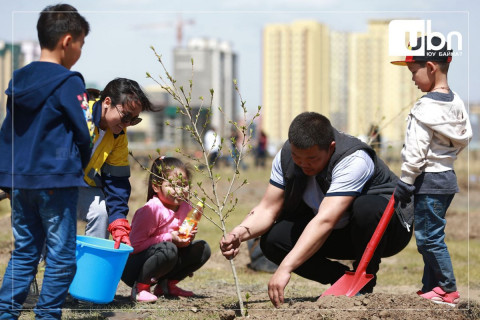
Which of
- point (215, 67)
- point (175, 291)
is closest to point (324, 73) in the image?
point (215, 67)

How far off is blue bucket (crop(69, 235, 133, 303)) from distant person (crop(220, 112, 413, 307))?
1.95 feet

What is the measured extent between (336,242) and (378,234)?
1.56 ft

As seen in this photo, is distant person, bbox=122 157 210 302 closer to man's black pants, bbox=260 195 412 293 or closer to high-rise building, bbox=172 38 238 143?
man's black pants, bbox=260 195 412 293

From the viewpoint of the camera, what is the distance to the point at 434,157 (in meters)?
4.09

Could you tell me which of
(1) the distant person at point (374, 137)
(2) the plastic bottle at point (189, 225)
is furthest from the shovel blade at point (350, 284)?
(1) the distant person at point (374, 137)

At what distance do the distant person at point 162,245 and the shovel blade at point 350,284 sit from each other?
0.99 meters

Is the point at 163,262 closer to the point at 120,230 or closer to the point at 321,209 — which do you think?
the point at 120,230

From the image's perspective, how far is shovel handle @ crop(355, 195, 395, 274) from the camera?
4.05 metres

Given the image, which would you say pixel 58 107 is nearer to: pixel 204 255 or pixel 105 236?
pixel 105 236

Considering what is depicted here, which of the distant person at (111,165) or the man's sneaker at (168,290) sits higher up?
the distant person at (111,165)

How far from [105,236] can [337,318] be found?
153 cm

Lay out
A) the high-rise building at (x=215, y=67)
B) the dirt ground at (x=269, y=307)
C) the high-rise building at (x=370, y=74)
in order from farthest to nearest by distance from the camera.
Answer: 1. the high-rise building at (x=215, y=67)
2. the high-rise building at (x=370, y=74)
3. the dirt ground at (x=269, y=307)

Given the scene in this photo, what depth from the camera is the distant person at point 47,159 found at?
3.25m

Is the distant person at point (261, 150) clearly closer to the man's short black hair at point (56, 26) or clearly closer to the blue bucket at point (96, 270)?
the blue bucket at point (96, 270)
